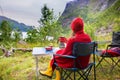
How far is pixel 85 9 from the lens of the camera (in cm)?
7188

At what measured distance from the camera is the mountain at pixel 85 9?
6048 centimetres

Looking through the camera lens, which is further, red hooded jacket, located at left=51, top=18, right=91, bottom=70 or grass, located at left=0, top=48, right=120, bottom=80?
grass, located at left=0, top=48, right=120, bottom=80

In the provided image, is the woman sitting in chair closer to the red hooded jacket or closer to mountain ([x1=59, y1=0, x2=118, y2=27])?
the red hooded jacket

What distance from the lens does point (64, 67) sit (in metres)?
4.53

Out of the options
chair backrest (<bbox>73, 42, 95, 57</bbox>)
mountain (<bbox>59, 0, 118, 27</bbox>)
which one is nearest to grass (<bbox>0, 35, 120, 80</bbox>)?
chair backrest (<bbox>73, 42, 95, 57</bbox>)

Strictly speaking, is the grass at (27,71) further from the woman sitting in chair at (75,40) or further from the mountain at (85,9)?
the mountain at (85,9)

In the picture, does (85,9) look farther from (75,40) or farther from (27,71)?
(75,40)

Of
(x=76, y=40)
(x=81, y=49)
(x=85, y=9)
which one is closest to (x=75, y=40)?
(x=76, y=40)

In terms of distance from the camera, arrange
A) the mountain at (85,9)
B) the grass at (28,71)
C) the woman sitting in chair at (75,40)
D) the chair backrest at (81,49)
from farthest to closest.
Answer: the mountain at (85,9), the grass at (28,71), the woman sitting in chair at (75,40), the chair backrest at (81,49)

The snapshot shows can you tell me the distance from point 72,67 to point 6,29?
46455 millimetres

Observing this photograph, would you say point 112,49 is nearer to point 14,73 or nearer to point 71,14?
point 14,73

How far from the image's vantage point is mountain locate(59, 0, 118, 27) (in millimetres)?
60484

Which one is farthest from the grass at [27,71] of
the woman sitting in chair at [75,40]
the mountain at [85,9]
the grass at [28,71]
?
the mountain at [85,9]

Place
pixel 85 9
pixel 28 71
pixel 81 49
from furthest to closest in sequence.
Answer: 1. pixel 85 9
2. pixel 28 71
3. pixel 81 49
